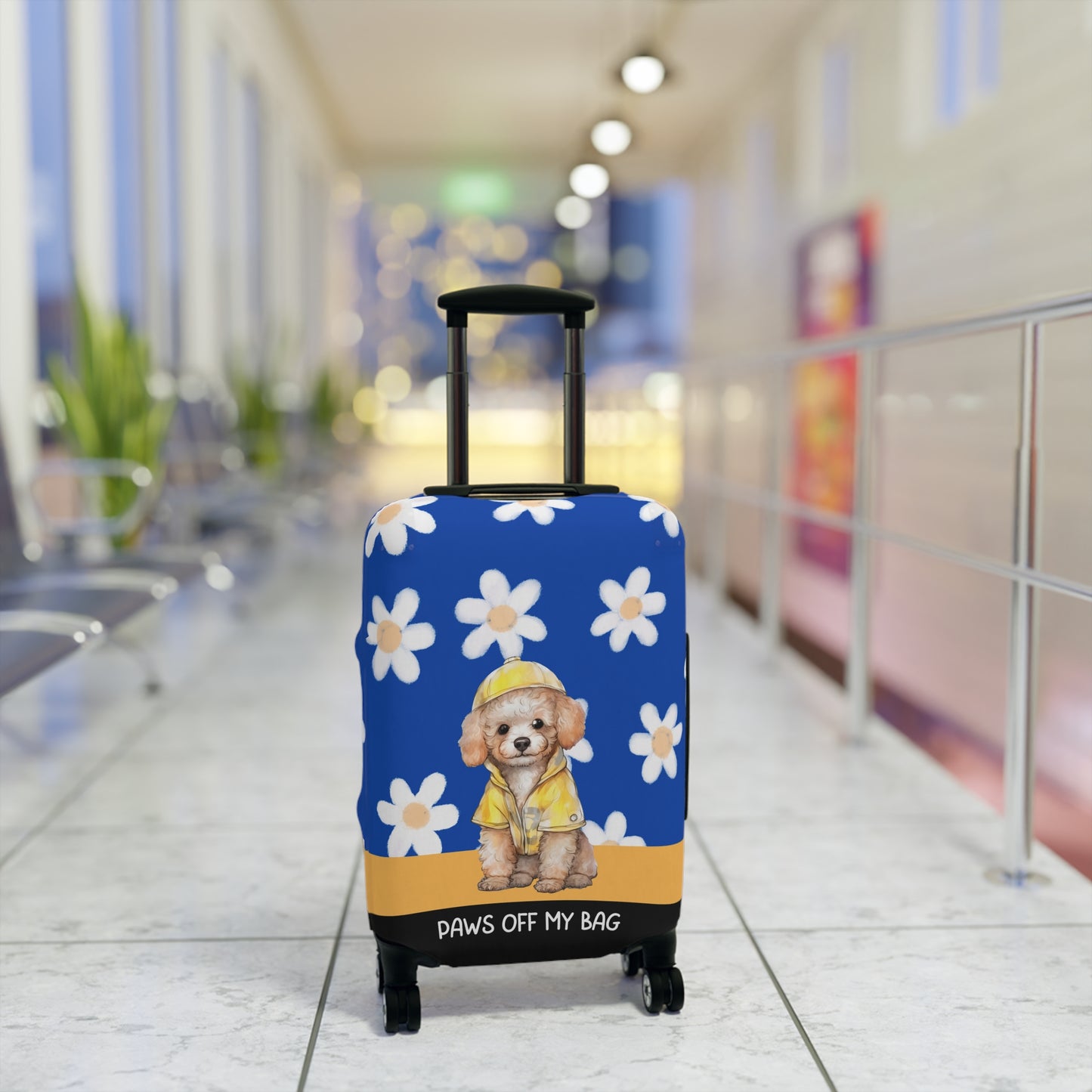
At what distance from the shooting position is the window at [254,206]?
9.08 metres

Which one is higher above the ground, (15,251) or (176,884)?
(15,251)

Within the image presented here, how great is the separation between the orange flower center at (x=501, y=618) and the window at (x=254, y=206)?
309 inches

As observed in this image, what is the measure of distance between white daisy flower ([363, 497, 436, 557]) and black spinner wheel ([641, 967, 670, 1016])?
0.61 meters

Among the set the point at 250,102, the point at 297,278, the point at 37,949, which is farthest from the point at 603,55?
the point at 37,949

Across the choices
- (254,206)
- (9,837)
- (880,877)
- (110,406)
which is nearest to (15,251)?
(110,406)

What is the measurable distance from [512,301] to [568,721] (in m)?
0.50

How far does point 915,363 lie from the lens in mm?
5418

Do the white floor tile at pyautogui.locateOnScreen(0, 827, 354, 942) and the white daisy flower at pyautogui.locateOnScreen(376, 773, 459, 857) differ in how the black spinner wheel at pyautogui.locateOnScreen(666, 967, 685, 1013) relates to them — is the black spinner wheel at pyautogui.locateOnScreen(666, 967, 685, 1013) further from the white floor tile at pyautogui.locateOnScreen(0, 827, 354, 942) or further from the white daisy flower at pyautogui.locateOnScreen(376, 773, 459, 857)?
the white floor tile at pyautogui.locateOnScreen(0, 827, 354, 942)

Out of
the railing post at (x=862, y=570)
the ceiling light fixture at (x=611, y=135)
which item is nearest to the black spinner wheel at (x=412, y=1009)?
the railing post at (x=862, y=570)

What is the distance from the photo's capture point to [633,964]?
1.68 m

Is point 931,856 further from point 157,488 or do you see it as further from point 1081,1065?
point 157,488

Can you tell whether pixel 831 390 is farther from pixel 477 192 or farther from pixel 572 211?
pixel 477 192

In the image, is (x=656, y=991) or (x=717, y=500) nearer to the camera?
(x=656, y=991)

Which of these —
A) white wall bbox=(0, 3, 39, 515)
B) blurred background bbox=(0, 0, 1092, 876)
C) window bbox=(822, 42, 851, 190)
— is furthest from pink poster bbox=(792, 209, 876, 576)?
white wall bbox=(0, 3, 39, 515)
